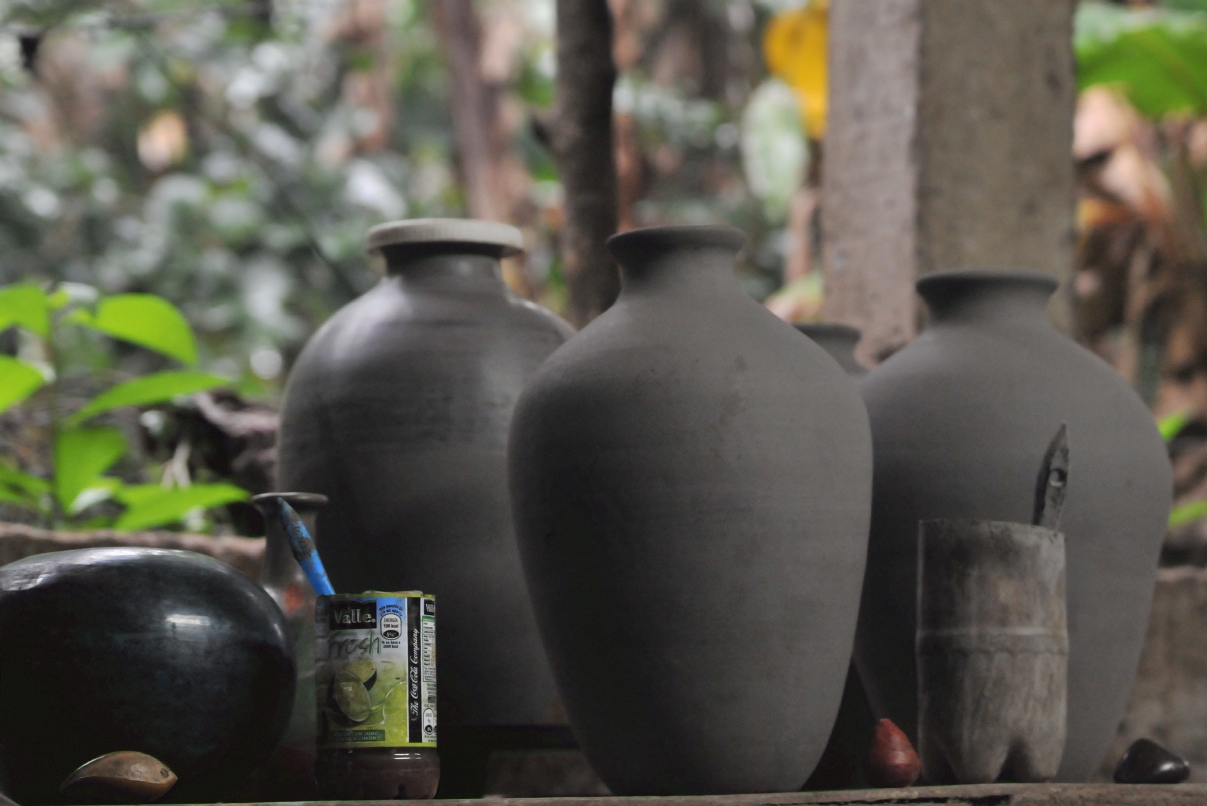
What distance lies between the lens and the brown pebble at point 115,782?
1.03 metres

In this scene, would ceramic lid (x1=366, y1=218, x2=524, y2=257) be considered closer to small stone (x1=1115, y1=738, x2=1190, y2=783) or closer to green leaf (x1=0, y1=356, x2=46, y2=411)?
green leaf (x1=0, y1=356, x2=46, y2=411)

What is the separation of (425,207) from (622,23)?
120 cm

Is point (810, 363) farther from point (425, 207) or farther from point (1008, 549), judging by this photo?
point (425, 207)

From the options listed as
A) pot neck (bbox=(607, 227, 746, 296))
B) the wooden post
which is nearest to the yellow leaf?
the wooden post

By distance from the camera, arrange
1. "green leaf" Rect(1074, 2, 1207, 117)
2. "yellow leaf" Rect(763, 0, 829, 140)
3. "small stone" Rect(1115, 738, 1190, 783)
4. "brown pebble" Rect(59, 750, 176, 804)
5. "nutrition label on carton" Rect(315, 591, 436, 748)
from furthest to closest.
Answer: "yellow leaf" Rect(763, 0, 829, 140)
"green leaf" Rect(1074, 2, 1207, 117)
"small stone" Rect(1115, 738, 1190, 783)
"nutrition label on carton" Rect(315, 591, 436, 748)
"brown pebble" Rect(59, 750, 176, 804)

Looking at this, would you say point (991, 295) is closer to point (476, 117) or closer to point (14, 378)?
point (14, 378)

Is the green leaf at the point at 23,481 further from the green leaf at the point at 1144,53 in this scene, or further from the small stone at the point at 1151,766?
the green leaf at the point at 1144,53

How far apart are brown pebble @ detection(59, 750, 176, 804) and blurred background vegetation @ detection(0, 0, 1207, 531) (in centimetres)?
238

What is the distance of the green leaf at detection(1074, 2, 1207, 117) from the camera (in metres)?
4.00

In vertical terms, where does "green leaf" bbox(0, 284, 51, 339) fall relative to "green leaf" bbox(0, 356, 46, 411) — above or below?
above

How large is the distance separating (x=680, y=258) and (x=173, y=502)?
952 millimetres

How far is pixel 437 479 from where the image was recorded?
1461 millimetres

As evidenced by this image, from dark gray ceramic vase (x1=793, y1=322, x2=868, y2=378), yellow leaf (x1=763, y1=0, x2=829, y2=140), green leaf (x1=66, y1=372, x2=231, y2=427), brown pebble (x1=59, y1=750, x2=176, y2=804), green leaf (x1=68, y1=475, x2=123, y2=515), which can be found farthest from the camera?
yellow leaf (x1=763, y1=0, x2=829, y2=140)

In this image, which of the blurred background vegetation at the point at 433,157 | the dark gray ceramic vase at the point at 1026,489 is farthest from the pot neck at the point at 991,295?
the blurred background vegetation at the point at 433,157
